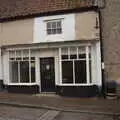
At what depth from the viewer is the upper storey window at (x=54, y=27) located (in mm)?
21016

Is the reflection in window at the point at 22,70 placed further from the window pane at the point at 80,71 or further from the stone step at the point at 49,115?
the stone step at the point at 49,115

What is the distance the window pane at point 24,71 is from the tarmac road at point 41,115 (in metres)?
6.31

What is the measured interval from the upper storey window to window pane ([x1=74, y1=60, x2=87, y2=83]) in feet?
7.62

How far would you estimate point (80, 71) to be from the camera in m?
20.3

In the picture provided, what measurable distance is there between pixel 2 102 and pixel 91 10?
736 centimetres

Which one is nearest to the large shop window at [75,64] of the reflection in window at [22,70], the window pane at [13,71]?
the reflection in window at [22,70]

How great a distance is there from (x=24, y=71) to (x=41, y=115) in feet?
27.4

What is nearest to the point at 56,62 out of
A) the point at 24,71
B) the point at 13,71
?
the point at 24,71

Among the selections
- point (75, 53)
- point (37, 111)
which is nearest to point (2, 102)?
point (37, 111)

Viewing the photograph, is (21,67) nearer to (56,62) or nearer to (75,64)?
(56,62)

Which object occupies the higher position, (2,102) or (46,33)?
(46,33)

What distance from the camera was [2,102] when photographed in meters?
17.9

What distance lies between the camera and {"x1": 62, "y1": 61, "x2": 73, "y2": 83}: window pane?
808 inches

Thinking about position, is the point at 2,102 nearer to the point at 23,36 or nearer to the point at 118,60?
the point at 23,36
